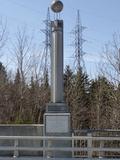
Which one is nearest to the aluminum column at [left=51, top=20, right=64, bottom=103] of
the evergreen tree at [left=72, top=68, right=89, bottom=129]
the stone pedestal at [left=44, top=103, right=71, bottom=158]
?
the stone pedestal at [left=44, top=103, right=71, bottom=158]

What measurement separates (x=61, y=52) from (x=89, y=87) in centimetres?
3005

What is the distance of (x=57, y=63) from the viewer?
55.7 ft

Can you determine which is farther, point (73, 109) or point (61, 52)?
point (73, 109)

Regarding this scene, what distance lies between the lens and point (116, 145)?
1873 centimetres

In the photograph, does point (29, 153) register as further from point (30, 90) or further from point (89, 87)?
point (89, 87)

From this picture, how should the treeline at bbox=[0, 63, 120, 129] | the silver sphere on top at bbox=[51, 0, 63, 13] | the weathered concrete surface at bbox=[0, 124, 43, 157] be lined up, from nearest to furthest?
1. the weathered concrete surface at bbox=[0, 124, 43, 157]
2. the silver sphere on top at bbox=[51, 0, 63, 13]
3. the treeline at bbox=[0, 63, 120, 129]

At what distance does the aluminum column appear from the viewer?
16.8 m

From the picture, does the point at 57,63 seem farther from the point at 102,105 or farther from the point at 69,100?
the point at 69,100

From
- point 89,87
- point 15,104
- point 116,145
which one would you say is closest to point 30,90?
point 15,104

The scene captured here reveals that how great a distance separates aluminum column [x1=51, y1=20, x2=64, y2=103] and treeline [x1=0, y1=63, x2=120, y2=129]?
14.5 m

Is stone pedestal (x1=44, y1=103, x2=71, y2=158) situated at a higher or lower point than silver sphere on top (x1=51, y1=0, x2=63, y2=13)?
lower

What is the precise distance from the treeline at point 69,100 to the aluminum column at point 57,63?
1447 cm

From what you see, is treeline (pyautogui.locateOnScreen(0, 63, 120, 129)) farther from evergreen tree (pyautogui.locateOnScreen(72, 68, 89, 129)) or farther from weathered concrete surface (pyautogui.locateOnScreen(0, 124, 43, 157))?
weathered concrete surface (pyautogui.locateOnScreen(0, 124, 43, 157))

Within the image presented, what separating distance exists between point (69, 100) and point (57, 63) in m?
20.5
